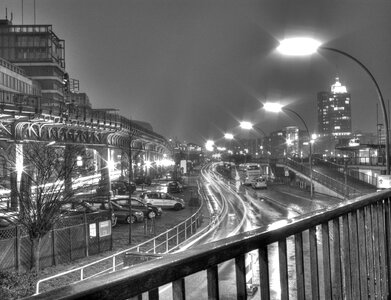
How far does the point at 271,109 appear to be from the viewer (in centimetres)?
3145

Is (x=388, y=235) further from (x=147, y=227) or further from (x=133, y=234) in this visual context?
(x=147, y=227)

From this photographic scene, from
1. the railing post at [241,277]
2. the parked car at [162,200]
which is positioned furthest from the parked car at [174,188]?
the railing post at [241,277]

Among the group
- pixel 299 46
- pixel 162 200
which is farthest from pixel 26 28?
pixel 299 46

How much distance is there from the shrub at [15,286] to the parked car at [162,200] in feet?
96.1

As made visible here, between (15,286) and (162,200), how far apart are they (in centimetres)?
3090

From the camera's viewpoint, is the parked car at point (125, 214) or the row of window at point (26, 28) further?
the row of window at point (26, 28)

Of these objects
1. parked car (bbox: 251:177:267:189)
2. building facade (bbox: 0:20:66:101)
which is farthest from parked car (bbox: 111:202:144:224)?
building facade (bbox: 0:20:66:101)

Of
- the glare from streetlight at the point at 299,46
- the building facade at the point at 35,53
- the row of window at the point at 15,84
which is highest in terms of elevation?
the building facade at the point at 35,53

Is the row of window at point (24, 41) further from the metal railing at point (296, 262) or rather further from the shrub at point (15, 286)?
the metal railing at point (296, 262)

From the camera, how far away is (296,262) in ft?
8.78

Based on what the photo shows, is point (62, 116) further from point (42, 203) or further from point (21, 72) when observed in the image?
point (21, 72)

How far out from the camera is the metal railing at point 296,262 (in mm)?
1560

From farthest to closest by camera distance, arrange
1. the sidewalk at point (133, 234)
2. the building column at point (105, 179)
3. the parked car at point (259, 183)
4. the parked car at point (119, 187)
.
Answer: the parked car at point (259, 183) < the parked car at point (119, 187) < the building column at point (105, 179) < the sidewalk at point (133, 234)

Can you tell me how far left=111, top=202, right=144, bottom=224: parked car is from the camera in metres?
32.4
